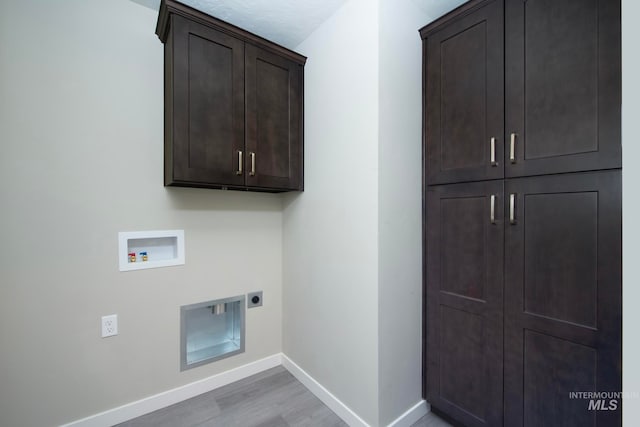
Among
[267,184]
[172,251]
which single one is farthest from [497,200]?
[172,251]

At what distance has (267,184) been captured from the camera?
184 centimetres

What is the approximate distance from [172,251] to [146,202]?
0.37 m

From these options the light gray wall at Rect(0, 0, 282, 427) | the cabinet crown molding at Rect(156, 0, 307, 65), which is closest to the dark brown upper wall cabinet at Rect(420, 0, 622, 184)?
the cabinet crown molding at Rect(156, 0, 307, 65)

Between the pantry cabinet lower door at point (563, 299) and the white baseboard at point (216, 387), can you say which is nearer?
the pantry cabinet lower door at point (563, 299)

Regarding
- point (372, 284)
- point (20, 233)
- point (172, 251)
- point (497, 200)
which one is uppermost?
point (497, 200)

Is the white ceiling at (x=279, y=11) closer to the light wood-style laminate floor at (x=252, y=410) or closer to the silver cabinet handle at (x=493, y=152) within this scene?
the silver cabinet handle at (x=493, y=152)

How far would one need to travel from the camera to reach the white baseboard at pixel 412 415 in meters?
1.57

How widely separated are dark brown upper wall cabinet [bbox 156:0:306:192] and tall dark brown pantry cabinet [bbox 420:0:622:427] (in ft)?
3.11

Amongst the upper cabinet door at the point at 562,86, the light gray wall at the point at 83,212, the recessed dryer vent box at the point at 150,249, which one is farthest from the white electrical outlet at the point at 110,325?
the upper cabinet door at the point at 562,86

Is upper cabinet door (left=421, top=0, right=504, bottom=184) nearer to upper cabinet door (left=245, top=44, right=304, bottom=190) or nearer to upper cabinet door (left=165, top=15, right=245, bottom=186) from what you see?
upper cabinet door (left=245, top=44, right=304, bottom=190)

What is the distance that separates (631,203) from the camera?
346 millimetres

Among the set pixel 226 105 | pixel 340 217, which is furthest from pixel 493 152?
pixel 226 105

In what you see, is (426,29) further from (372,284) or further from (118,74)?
(118,74)

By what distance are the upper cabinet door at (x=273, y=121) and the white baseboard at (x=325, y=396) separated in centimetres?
138
